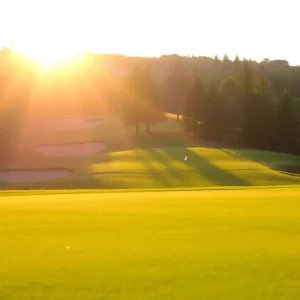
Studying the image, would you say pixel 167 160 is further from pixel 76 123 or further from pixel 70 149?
pixel 76 123

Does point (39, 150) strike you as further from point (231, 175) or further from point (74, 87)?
point (74, 87)

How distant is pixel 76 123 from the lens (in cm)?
7969

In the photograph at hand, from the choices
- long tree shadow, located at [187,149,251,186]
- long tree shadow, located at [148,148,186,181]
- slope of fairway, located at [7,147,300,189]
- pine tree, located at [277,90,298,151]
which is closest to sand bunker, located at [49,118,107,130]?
slope of fairway, located at [7,147,300,189]

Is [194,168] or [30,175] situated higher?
[194,168]

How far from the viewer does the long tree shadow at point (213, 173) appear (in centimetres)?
4141

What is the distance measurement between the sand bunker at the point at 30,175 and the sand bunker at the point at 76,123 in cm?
2865

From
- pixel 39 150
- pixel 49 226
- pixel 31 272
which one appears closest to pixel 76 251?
pixel 31 272

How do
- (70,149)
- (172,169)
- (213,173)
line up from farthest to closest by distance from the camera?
(70,149) < (172,169) < (213,173)

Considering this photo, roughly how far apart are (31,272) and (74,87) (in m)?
86.4

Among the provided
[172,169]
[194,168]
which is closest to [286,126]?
[194,168]

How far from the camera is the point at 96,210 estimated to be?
50.5 ft

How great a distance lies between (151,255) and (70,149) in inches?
2057

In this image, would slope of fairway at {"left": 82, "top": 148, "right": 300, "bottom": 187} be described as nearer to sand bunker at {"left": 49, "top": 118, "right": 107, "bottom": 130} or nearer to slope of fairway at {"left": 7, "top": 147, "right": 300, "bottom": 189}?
slope of fairway at {"left": 7, "top": 147, "right": 300, "bottom": 189}

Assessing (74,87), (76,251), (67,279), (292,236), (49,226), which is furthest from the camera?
(74,87)
